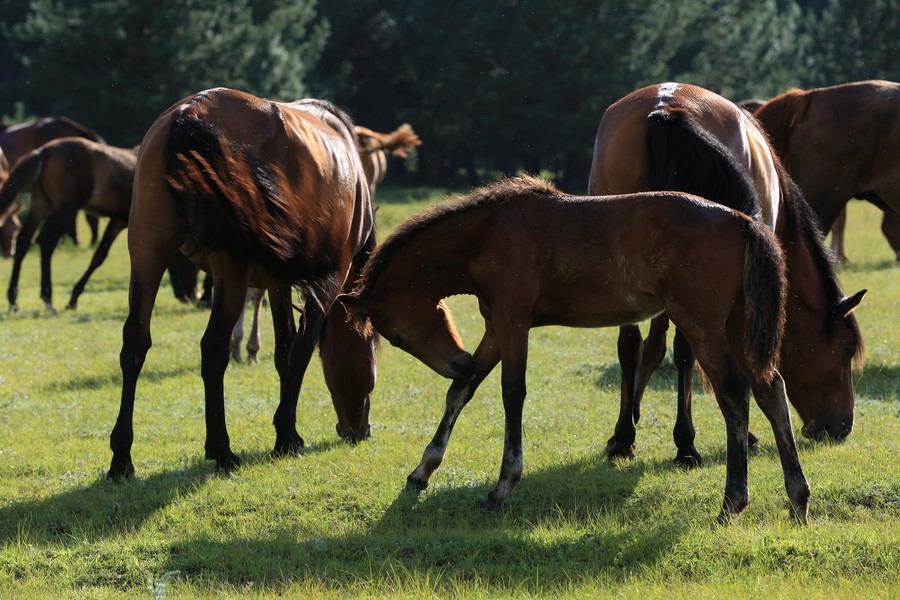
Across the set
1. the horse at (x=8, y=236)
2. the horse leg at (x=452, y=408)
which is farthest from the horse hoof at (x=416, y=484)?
the horse at (x=8, y=236)

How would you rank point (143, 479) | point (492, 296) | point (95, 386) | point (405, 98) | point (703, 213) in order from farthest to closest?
point (405, 98) → point (95, 386) → point (143, 479) → point (492, 296) → point (703, 213)

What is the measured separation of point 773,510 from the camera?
5.42 metres

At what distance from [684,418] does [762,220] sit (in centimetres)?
127

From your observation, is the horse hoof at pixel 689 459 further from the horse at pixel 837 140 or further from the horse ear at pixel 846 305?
the horse at pixel 837 140

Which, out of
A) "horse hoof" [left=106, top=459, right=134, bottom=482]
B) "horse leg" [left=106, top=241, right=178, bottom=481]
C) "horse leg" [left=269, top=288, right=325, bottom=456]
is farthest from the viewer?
"horse leg" [left=269, top=288, right=325, bottom=456]

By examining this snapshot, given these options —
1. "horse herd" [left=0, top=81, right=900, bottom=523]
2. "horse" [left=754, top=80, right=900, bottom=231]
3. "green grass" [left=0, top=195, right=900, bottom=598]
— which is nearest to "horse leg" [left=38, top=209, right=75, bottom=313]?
"green grass" [left=0, top=195, right=900, bottom=598]

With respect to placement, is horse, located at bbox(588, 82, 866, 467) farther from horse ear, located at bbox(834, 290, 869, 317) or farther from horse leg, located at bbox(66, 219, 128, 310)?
horse leg, located at bbox(66, 219, 128, 310)

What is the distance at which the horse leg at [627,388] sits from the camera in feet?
21.7

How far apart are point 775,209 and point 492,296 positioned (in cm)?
210

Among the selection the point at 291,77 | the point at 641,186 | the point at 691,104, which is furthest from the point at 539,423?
the point at 291,77

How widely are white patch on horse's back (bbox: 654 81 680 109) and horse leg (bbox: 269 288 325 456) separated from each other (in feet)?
8.12

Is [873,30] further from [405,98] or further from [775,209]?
[775,209]

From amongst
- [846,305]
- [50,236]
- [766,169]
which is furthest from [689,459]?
[50,236]

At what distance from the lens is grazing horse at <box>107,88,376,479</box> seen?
594cm
